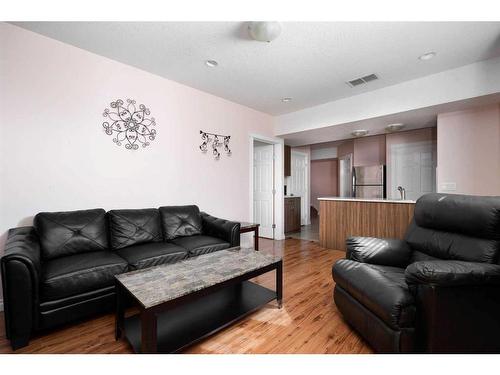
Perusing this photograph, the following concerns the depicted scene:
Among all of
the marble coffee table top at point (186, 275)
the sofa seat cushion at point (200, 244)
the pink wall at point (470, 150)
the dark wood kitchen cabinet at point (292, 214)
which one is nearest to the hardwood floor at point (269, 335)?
the marble coffee table top at point (186, 275)

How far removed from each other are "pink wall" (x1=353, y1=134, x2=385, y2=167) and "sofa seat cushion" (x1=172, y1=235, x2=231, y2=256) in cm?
423

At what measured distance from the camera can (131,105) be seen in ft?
8.88

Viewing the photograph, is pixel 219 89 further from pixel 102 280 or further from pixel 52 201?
pixel 102 280

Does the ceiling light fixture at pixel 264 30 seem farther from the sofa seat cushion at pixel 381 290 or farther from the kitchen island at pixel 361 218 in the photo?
the kitchen island at pixel 361 218

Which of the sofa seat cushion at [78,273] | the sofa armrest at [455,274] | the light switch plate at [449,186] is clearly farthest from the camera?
the light switch plate at [449,186]

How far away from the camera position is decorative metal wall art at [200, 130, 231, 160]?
3.46 m

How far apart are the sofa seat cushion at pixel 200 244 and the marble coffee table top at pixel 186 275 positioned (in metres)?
0.35

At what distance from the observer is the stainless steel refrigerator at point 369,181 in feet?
15.9

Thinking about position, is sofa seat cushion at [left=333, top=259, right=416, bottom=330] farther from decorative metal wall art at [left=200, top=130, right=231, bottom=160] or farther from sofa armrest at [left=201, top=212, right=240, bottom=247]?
decorative metal wall art at [left=200, top=130, right=231, bottom=160]

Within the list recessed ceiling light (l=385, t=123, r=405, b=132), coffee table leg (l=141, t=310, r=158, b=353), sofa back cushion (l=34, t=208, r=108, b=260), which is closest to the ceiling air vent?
recessed ceiling light (l=385, t=123, r=405, b=132)

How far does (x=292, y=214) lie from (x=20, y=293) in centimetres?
465

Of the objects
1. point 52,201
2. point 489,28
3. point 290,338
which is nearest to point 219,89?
point 52,201

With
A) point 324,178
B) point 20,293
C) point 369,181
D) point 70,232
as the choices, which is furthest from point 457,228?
point 324,178

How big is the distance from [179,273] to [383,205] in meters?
3.11
